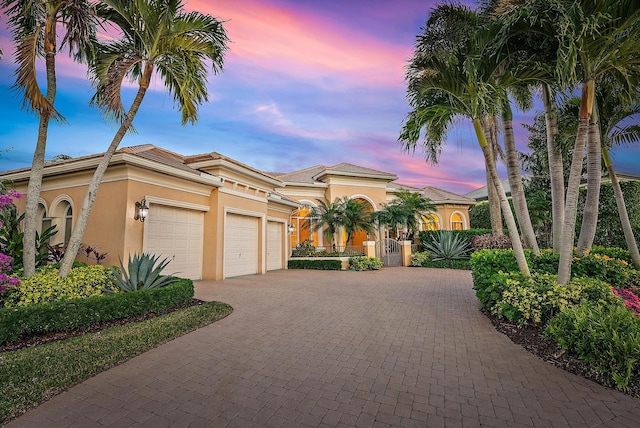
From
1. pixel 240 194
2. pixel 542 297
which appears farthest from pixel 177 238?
pixel 542 297

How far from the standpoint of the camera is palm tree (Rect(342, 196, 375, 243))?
716 inches

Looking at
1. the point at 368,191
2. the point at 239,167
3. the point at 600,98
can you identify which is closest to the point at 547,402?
the point at 600,98

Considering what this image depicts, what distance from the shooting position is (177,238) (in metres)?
10.5

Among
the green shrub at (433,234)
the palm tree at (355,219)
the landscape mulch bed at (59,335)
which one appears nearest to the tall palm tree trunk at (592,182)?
the landscape mulch bed at (59,335)

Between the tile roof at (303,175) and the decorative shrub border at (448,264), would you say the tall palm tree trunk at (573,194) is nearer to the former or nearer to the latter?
the decorative shrub border at (448,264)

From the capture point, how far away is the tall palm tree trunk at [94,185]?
6551 millimetres

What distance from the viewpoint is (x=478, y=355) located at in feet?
14.5

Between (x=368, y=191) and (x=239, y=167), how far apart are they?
12029 mm

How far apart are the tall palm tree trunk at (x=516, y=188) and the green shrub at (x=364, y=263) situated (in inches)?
334

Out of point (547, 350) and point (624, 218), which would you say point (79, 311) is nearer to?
point (547, 350)

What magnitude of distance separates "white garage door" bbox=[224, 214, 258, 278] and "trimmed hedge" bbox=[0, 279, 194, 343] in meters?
5.36

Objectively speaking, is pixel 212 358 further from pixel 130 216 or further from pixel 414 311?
pixel 130 216

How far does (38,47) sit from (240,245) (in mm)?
8668

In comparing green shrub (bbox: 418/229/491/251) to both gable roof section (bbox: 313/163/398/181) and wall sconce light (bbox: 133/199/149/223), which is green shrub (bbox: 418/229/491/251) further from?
wall sconce light (bbox: 133/199/149/223)
